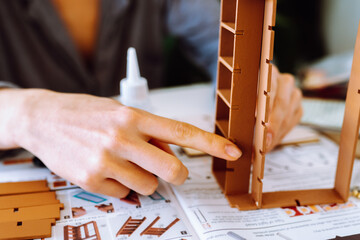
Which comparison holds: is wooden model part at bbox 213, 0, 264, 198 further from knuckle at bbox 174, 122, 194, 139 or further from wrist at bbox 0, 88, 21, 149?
wrist at bbox 0, 88, 21, 149

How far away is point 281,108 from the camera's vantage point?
0.53 m

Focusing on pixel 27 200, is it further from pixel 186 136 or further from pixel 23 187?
pixel 186 136

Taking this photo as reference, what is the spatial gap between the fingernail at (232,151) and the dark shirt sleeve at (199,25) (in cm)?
54

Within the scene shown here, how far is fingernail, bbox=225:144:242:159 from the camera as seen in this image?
413mm

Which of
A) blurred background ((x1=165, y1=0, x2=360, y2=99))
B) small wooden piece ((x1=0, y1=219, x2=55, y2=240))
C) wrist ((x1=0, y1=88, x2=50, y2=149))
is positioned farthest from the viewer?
blurred background ((x1=165, y1=0, x2=360, y2=99))

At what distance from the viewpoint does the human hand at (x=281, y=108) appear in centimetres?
51

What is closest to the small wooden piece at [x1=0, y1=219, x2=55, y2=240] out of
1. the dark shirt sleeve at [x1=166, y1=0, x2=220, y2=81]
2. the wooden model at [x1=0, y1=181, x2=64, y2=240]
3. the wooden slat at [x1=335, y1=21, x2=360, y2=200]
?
the wooden model at [x1=0, y1=181, x2=64, y2=240]

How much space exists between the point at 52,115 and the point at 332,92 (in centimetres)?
67

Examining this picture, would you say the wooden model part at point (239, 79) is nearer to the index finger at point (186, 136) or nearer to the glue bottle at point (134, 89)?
the index finger at point (186, 136)

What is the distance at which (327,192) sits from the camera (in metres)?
0.46

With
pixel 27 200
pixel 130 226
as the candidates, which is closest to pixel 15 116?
pixel 27 200

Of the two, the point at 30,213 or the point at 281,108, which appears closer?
the point at 30,213

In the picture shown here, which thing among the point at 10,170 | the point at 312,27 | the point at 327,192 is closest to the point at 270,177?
the point at 327,192

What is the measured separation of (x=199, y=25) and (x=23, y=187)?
2.21 feet
